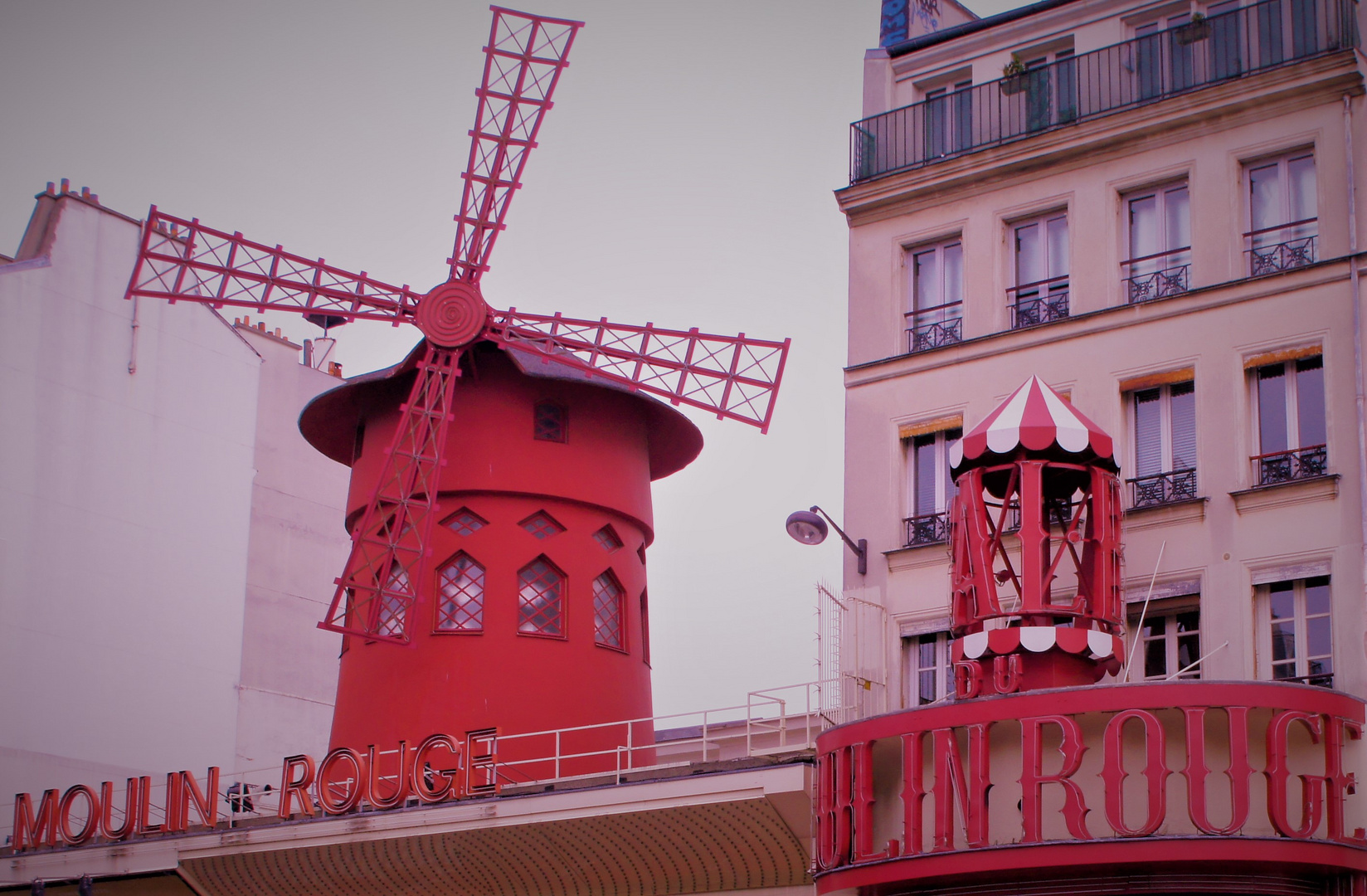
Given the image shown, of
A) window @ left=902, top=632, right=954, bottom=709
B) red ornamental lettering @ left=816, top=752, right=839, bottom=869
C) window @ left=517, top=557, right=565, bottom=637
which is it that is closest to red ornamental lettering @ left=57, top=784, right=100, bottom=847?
window @ left=517, top=557, right=565, bottom=637

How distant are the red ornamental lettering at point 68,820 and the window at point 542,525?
526 centimetres

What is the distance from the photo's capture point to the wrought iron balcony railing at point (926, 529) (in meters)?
16.9

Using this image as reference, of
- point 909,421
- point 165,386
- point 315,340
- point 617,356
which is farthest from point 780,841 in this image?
point 315,340

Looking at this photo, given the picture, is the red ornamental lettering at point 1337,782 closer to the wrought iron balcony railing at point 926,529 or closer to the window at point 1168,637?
the window at point 1168,637

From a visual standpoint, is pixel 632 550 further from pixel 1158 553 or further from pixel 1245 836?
pixel 1245 836

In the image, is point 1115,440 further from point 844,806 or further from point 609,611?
point 609,611

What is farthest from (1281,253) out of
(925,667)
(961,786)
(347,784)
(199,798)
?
(199,798)

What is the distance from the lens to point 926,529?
56.0ft

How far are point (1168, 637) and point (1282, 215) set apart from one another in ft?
11.5

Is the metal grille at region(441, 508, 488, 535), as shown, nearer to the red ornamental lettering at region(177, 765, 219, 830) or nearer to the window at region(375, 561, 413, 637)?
the window at region(375, 561, 413, 637)

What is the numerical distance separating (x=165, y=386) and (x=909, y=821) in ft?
54.6

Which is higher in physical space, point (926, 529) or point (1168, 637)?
point (926, 529)

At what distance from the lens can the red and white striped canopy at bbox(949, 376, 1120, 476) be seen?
14758 millimetres

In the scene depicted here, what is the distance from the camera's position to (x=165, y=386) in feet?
92.2
